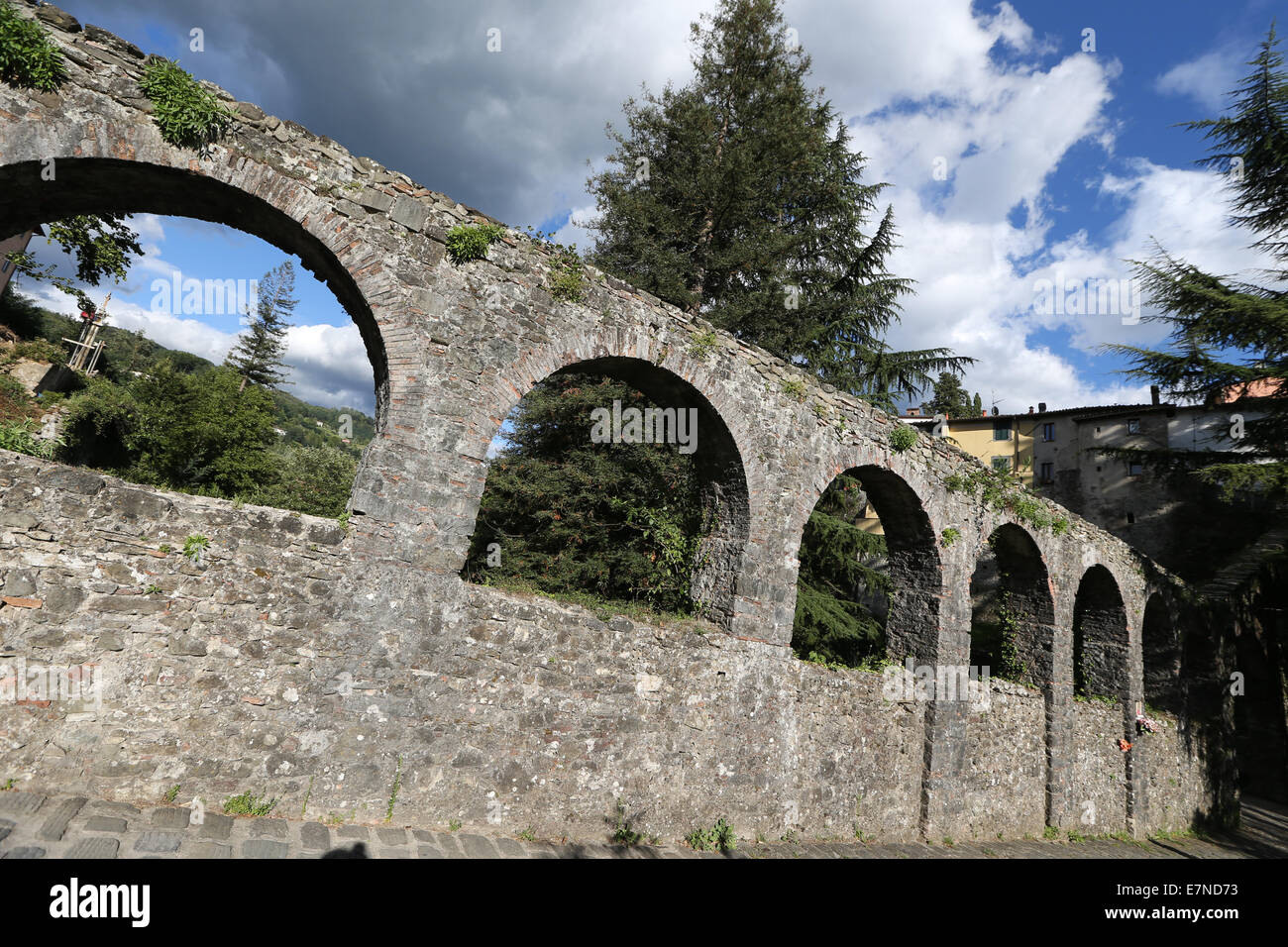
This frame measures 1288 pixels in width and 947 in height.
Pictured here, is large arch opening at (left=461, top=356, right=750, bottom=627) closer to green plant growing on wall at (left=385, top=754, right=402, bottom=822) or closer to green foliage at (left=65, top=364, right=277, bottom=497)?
green plant growing on wall at (left=385, top=754, right=402, bottom=822)

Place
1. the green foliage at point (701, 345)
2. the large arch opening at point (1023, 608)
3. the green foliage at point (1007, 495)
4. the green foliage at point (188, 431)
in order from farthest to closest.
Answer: the green foliage at point (188, 431) < the large arch opening at point (1023, 608) < the green foliage at point (1007, 495) < the green foliage at point (701, 345)

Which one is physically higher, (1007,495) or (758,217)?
(758,217)

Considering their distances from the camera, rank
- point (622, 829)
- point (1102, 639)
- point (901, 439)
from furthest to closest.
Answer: point (1102, 639) < point (901, 439) < point (622, 829)

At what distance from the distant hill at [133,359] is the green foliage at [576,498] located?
3023 millimetres

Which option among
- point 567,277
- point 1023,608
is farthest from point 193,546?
point 1023,608

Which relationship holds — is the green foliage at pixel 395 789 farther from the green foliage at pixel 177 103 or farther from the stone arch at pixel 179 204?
the green foliage at pixel 177 103

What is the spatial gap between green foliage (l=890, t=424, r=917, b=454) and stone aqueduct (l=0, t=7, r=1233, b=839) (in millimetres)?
311

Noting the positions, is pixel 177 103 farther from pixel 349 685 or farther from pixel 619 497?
pixel 619 497

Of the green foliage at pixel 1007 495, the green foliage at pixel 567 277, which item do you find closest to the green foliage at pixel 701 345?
the green foliage at pixel 567 277

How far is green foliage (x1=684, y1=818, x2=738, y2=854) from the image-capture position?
6.77m

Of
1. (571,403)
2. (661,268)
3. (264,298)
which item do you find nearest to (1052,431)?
(661,268)

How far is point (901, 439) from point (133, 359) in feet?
181

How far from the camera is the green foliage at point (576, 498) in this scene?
446 inches

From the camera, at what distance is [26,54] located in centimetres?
445
